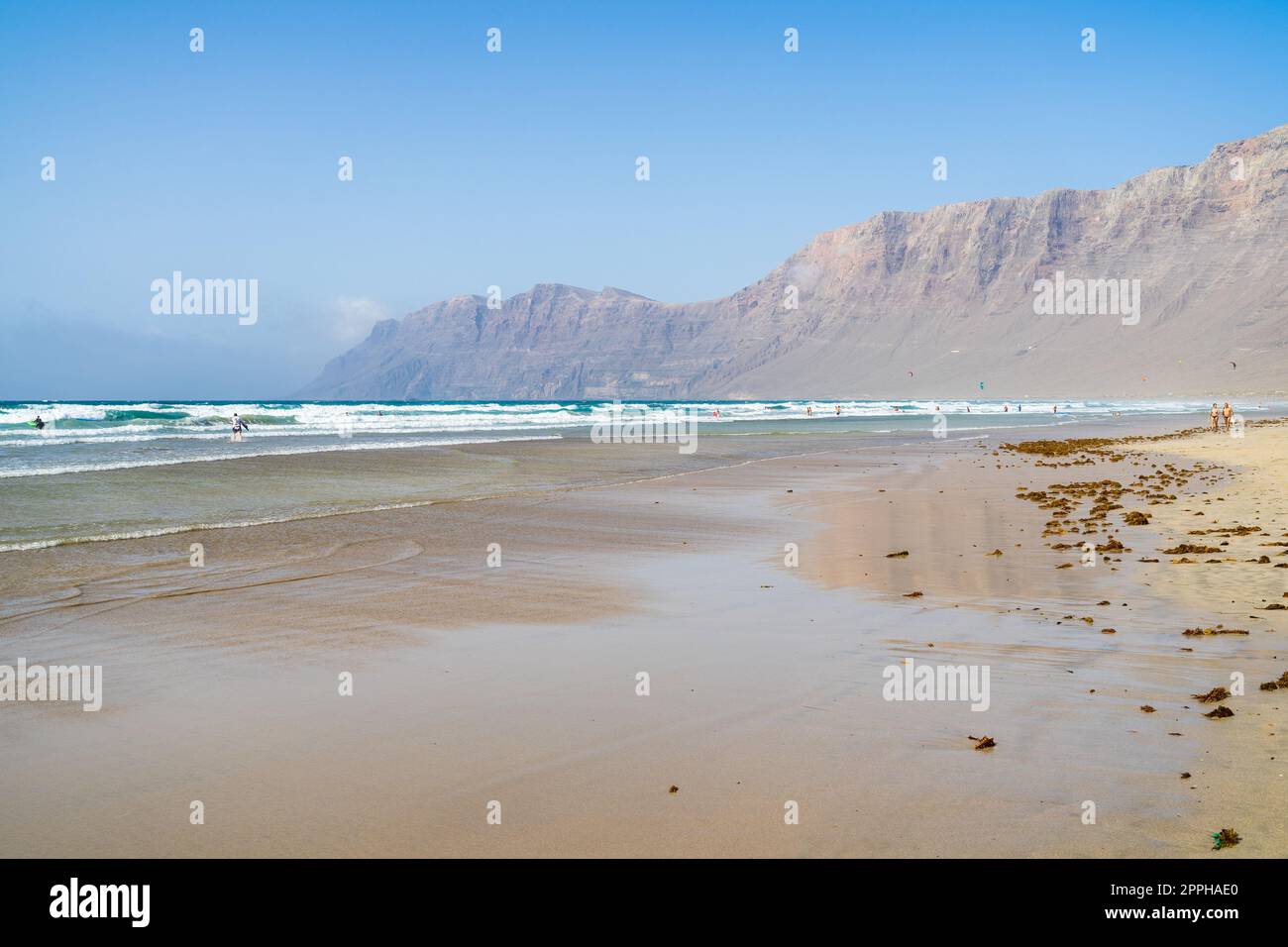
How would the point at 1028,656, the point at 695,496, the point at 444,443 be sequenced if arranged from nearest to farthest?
the point at 1028,656, the point at 695,496, the point at 444,443

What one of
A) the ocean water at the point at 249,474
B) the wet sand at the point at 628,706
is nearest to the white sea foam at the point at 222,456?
the ocean water at the point at 249,474

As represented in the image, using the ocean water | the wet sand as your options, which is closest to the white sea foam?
the ocean water

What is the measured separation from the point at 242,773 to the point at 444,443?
3738cm

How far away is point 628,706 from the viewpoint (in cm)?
579

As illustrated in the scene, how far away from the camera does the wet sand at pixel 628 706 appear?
4035mm

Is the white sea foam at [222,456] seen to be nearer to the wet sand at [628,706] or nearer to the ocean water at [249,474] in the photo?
the ocean water at [249,474]

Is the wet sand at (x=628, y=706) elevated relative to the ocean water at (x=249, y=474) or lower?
lower

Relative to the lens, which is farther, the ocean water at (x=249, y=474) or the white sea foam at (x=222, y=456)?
the white sea foam at (x=222, y=456)

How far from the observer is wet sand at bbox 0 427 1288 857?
13.2ft

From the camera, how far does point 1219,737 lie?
491 centimetres

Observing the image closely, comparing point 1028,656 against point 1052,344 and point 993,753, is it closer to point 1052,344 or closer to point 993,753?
point 993,753

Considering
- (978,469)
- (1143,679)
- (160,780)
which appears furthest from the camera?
(978,469)

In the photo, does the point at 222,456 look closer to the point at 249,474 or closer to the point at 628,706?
the point at 249,474
